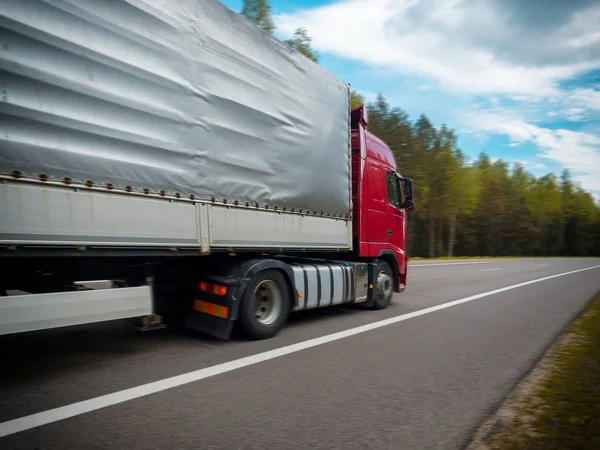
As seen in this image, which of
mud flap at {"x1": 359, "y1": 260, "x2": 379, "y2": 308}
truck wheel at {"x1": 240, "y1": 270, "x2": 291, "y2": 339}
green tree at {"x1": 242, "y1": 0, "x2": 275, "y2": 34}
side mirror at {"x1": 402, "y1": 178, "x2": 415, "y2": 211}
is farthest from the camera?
green tree at {"x1": 242, "y1": 0, "x2": 275, "y2": 34}

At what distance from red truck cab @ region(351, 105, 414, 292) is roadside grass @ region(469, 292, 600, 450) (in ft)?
11.7

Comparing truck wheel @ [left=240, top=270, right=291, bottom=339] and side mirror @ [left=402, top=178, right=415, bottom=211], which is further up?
side mirror @ [left=402, top=178, right=415, bottom=211]

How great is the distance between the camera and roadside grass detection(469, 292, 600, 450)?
268cm

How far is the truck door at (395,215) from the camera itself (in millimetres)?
8227

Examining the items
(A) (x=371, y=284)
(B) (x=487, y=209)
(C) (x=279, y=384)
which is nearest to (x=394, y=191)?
(A) (x=371, y=284)

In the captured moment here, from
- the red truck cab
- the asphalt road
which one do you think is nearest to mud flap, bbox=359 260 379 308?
the red truck cab

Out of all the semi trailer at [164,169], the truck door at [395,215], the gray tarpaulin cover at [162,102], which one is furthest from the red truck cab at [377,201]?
the gray tarpaulin cover at [162,102]

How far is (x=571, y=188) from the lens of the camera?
236 ft

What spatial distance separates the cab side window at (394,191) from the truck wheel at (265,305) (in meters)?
3.57

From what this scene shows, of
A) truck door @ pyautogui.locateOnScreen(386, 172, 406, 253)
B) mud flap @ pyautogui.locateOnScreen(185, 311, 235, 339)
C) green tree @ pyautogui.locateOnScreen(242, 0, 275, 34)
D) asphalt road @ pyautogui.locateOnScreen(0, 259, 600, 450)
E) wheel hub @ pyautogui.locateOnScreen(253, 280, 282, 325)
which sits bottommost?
asphalt road @ pyautogui.locateOnScreen(0, 259, 600, 450)

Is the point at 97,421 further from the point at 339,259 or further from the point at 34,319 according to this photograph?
the point at 339,259

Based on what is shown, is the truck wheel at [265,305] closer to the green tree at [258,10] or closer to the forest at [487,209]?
the green tree at [258,10]

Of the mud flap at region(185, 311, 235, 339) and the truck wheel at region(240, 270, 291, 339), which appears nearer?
the mud flap at region(185, 311, 235, 339)

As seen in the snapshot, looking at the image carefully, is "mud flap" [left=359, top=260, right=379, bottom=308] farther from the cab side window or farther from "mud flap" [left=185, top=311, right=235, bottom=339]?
"mud flap" [left=185, top=311, right=235, bottom=339]
